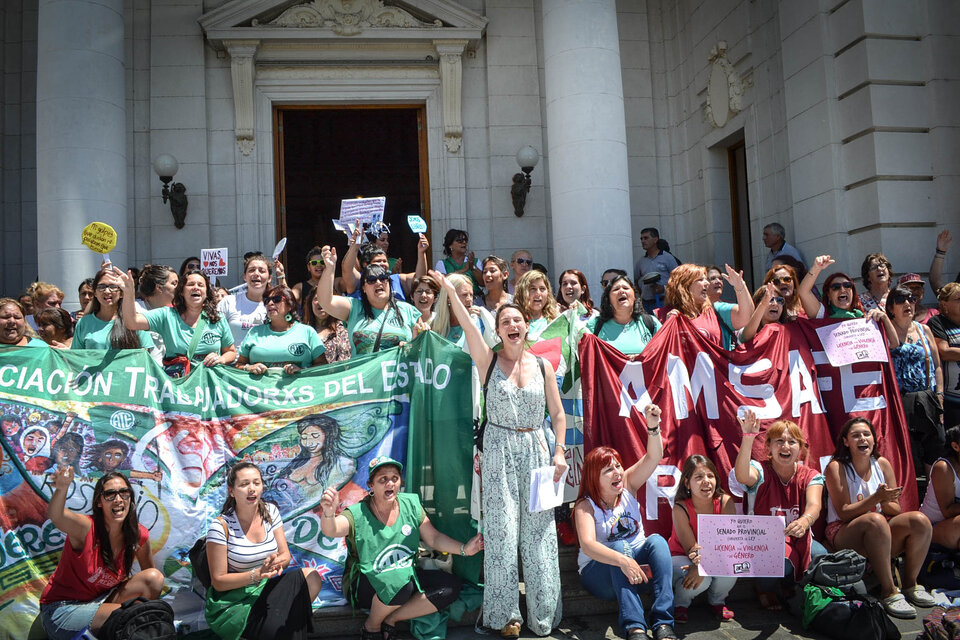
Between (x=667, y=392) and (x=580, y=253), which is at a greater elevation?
(x=580, y=253)

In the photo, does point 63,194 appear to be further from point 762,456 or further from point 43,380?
point 762,456

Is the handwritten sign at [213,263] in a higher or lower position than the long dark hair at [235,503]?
higher

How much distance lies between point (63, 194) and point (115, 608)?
269 inches

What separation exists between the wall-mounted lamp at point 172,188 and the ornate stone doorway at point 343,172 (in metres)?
2.43

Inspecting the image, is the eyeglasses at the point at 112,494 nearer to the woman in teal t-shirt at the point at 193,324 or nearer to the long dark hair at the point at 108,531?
the long dark hair at the point at 108,531

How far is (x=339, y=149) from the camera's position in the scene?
1603 cm

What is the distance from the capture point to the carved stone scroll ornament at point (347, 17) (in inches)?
498

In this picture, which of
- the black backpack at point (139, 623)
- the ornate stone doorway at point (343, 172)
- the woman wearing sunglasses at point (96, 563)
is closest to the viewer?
the black backpack at point (139, 623)

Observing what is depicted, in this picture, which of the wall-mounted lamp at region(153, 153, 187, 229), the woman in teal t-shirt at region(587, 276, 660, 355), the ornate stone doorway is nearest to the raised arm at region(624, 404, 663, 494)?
the woman in teal t-shirt at region(587, 276, 660, 355)

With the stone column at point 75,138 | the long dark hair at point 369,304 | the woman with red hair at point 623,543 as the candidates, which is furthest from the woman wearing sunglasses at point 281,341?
the stone column at point 75,138

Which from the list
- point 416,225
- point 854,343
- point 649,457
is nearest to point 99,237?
point 416,225

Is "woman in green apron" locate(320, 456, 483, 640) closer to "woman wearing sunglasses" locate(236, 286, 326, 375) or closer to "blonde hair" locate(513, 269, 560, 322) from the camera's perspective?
"woman wearing sunglasses" locate(236, 286, 326, 375)

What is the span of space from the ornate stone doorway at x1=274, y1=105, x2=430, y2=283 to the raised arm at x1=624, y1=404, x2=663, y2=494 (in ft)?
29.9

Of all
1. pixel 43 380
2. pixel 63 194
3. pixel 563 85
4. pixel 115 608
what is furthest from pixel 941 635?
pixel 63 194
